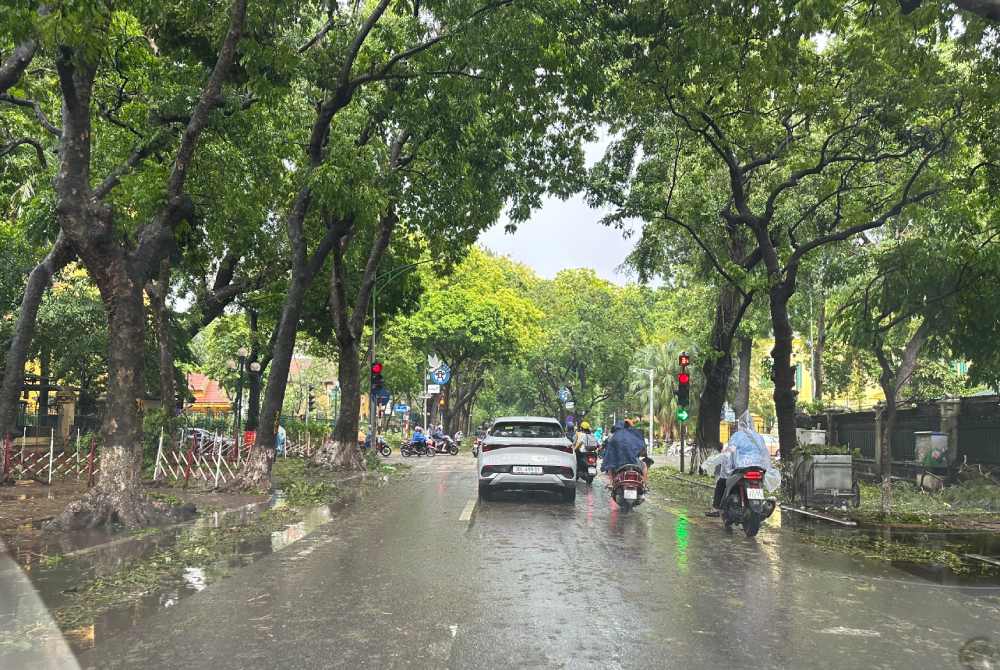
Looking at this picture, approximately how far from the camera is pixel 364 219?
679 inches

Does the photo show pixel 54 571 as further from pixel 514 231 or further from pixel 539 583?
pixel 514 231

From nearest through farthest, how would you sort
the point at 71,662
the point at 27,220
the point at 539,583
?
the point at 71,662, the point at 539,583, the point at 27,220

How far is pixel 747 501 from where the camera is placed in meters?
11.6

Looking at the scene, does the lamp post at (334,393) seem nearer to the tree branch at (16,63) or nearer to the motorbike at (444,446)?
the motorbike at (444,446)

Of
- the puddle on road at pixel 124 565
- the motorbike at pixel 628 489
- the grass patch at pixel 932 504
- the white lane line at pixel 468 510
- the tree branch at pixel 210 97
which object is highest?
the tree branch at pixel 210 97

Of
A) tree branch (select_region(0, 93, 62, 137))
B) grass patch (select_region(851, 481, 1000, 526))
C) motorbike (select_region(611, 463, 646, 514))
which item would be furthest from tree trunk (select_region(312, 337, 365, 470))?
grass patch (select_region(851, 481, 1000, 526))

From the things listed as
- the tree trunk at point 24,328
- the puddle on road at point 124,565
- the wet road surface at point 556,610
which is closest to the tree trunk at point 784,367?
the wet road surface at point 556,610

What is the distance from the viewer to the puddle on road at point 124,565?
635 centimetres

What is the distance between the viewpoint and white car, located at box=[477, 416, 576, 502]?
1516 centimetres

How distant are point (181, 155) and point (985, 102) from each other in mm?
12709

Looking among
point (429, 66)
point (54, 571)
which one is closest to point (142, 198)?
point (429, 66)

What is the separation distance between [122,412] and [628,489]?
806 cm

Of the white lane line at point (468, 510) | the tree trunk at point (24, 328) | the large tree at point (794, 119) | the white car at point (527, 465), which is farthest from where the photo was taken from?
the white car at point (527, 465)

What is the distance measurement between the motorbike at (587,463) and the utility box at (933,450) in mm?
9169
